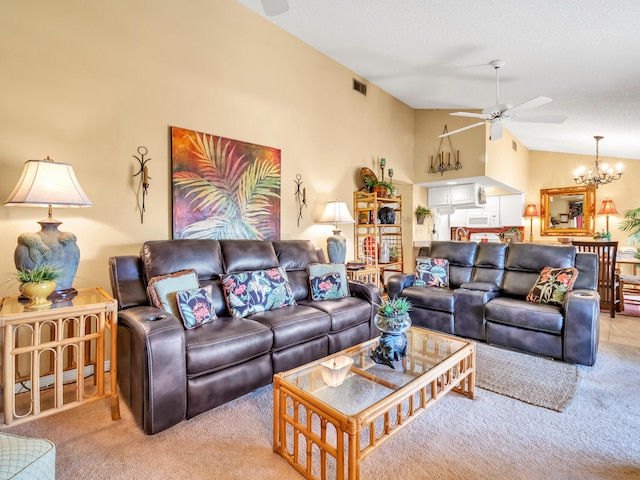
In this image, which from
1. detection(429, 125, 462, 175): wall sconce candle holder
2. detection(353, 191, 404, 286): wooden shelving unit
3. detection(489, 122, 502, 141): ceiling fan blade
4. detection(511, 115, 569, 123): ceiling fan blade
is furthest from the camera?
detection(429, 125, 462, 175): wall sconce candle holder

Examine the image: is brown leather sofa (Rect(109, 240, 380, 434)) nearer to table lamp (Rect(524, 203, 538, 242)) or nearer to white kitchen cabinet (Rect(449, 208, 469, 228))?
white kitchen cabinet (Rect(449, 208, 469, 228))

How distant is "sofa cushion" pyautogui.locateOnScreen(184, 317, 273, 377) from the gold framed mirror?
7473 millimetres

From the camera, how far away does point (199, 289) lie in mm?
2342

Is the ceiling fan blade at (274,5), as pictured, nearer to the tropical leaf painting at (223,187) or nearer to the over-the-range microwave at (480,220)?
the tropical leaf painting at (223,187)

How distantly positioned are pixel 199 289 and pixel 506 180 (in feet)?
19.5

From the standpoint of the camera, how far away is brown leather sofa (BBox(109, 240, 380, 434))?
5.91 feet

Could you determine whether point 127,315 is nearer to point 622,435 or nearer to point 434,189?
point 622,435

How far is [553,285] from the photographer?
3.05m

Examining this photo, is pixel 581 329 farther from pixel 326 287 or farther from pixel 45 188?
pixel 45 188

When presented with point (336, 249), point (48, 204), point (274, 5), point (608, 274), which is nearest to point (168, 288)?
point (48, 204)

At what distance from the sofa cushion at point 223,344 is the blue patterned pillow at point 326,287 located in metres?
0.87

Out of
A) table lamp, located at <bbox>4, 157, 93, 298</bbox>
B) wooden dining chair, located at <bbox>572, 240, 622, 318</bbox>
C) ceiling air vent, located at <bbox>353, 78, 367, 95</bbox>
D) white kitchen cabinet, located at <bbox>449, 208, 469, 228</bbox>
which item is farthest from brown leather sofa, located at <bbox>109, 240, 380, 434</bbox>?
white kitchen cabinet, located at <bbox>449, 208, 469, 228</bbox>

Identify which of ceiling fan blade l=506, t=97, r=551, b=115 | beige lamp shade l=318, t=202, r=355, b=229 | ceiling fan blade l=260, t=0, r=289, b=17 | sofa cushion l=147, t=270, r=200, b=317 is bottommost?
sofa cushion l=147, t=270, r=200, b=317

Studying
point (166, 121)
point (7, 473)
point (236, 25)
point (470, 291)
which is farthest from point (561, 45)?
point (7, 473)
